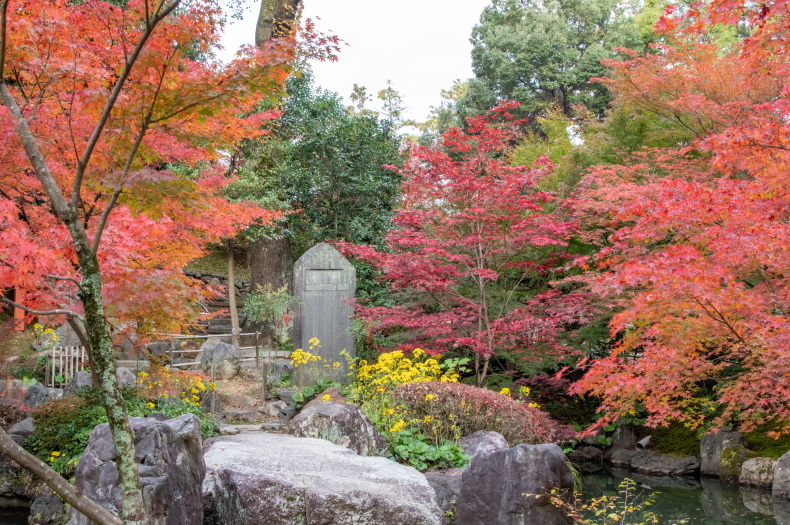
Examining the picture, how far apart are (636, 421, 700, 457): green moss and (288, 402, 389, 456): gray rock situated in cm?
555

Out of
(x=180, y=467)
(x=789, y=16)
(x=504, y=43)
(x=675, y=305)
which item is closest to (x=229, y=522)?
(x=180, y=467)

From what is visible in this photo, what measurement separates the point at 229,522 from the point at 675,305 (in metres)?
3.80

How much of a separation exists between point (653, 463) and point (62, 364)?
8.83m

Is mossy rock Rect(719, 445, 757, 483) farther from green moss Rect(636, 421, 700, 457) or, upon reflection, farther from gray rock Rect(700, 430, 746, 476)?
green moss Rect(636, 421, 700, 457)

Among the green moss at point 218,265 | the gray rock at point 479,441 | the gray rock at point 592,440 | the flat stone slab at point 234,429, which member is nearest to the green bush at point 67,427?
the flat stone slab at point 234,429

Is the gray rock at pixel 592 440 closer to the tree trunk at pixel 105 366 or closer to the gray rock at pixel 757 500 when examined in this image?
the gray rock at pixel 757 500

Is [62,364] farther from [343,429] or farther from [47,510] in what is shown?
[343,429]

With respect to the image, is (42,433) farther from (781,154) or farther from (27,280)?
(781,154)

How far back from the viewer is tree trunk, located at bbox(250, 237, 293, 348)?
13734mm

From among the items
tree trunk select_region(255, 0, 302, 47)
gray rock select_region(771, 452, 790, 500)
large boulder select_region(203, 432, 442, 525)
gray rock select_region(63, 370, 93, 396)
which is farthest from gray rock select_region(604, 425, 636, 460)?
tree trunk select_region(255, 0, 302, 47)

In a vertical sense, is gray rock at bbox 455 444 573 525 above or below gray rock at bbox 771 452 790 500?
above

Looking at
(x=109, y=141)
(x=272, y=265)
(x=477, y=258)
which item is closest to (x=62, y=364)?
(x=272, y=265)

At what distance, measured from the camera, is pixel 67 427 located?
6.21 metres

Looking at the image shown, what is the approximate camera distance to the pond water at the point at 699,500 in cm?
679
